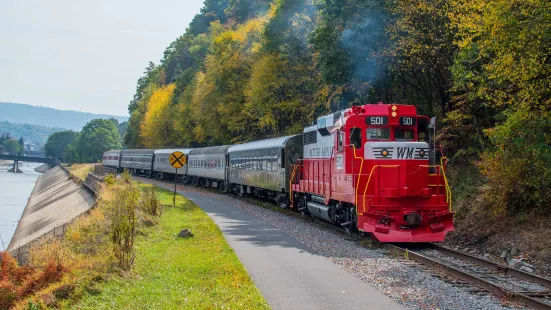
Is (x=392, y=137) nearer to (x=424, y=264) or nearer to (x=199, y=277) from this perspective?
(x=424, y=264)

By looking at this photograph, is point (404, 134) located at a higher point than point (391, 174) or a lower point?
higher

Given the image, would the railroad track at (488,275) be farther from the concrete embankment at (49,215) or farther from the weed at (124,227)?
the concrete embankment at (49,215)

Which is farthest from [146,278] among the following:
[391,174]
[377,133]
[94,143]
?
[94,143]

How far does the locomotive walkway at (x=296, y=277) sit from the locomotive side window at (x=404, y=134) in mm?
4432

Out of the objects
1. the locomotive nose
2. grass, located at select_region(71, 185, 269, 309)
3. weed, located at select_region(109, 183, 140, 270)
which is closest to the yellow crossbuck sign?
grass, located at select_region(71, 185, 269, 309)

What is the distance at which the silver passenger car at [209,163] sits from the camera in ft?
143

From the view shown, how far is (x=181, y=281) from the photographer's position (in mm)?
11641

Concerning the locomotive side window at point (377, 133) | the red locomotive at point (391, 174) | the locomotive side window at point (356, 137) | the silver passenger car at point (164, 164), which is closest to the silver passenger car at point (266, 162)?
the red locomotive at point (391, 174)

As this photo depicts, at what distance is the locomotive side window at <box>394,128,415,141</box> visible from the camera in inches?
675

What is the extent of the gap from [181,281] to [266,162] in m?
19.1

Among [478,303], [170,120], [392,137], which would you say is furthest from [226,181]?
[170,120]

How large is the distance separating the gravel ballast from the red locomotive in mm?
996

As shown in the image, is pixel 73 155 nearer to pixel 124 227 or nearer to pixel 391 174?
pixel 124 227

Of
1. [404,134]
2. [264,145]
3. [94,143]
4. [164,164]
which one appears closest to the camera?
[404,134]
